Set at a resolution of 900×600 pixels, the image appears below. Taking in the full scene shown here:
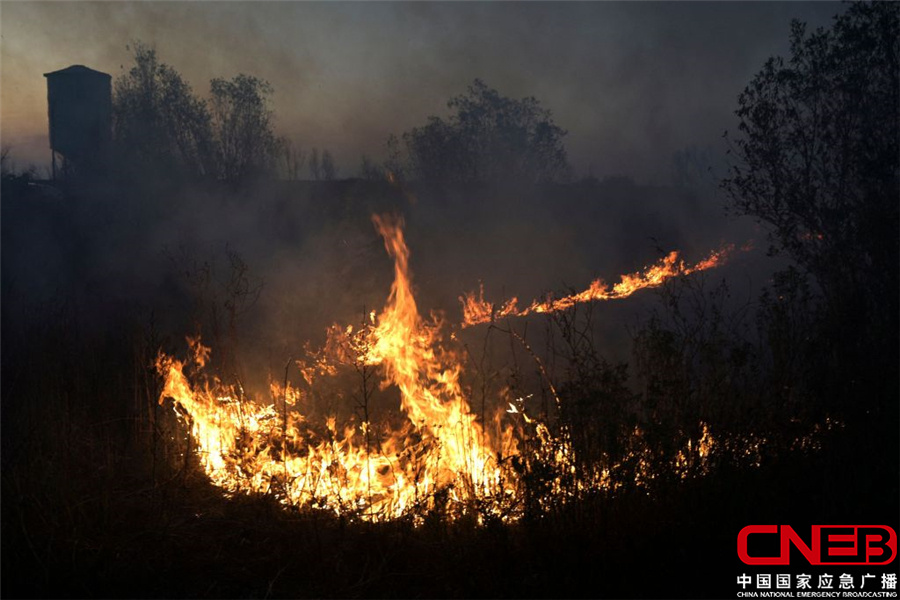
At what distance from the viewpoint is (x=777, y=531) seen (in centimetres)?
371

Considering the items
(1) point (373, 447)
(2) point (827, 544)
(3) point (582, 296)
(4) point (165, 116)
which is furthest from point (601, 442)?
(4) point (165, 116)

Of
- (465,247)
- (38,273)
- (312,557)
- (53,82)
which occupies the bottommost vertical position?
(312,557)

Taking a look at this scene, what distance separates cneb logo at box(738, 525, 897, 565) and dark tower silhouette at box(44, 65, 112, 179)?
2764 centimetres

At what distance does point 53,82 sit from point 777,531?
3095 cm

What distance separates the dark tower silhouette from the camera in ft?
84.5

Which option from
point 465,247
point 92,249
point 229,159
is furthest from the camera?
point 229,159

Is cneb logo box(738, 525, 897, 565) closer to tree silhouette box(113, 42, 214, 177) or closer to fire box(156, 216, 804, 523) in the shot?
fire box(156, 216, 804, 523)

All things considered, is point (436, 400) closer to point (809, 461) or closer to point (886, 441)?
point (809, 461)

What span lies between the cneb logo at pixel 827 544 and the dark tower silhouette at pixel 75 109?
27.6 m

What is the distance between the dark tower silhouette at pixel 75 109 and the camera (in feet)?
84.5

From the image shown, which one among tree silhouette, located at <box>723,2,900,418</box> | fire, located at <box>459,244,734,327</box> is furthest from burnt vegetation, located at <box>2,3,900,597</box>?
fire, located at <box>459,244,734,327</box>

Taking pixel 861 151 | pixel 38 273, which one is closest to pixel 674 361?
pixel 861 151

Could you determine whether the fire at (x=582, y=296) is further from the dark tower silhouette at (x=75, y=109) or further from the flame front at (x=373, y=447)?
the dark tower silhouette at (x=75, y=109)

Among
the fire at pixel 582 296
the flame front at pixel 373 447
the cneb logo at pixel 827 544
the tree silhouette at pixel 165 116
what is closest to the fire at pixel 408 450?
the flame front at pixel 373 447
